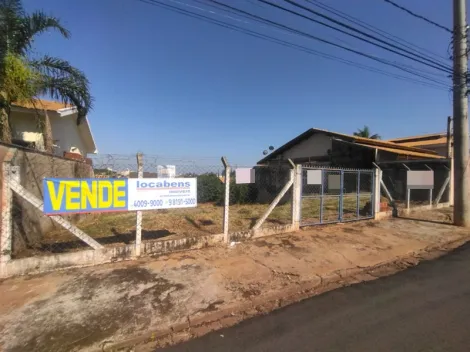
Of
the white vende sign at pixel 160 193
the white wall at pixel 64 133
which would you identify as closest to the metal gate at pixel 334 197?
the white vende sign at pixel 160 193

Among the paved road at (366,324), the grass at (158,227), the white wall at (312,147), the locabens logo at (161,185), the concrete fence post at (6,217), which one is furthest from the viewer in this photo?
the white wall at (312,147)

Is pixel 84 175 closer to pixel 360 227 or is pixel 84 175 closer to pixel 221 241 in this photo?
pixel 221 241

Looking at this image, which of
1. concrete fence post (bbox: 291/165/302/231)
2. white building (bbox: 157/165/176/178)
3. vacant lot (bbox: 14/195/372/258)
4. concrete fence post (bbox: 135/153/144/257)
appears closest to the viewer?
concrete fence post (bbox: 135/153/144/257)

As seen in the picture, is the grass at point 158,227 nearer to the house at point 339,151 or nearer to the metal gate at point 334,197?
the metal gate at point 334,197

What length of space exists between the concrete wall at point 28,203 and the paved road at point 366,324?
13.1 ft

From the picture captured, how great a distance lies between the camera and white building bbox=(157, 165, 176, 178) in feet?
20.3

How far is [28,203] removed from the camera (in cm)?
564

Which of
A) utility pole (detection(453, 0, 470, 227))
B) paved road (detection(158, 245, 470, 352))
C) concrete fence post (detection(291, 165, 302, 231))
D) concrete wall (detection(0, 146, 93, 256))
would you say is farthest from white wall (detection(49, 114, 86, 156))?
utility pole (detection(453, 0, 470, 227))

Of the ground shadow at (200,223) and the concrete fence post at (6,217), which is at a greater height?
the concrete fence post at (6,217)

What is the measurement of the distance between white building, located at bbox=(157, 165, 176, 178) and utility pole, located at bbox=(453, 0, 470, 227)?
8789 mm

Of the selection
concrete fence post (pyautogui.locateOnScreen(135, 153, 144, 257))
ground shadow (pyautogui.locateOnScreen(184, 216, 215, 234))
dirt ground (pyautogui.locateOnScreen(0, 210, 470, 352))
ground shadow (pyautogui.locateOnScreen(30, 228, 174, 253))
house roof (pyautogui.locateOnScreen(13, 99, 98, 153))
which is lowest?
dirt ground (pyautogui.locateOnScreen(0, 210, 470, 352))

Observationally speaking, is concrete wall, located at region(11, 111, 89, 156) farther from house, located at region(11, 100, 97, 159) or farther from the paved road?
the paved road

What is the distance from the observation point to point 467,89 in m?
8.77

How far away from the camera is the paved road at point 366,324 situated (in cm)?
287
